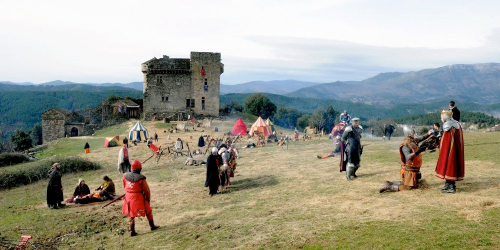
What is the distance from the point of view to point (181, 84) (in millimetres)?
50531

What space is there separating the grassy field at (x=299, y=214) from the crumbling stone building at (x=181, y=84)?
36262 mm

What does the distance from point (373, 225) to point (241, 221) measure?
122 inches

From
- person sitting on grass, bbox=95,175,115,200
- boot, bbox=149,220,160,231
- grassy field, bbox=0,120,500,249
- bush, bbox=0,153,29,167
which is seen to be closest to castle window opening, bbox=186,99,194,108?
bush, bbox=0,153,29,167

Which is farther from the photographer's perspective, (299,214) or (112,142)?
(112,142)

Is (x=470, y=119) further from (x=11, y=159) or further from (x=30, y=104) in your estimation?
(x=30, y=104)

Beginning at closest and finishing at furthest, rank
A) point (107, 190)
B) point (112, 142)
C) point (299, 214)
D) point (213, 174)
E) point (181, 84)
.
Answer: point (299, 214), point (213, 174), point (107, 190), point (112, 142), point (181, 84)

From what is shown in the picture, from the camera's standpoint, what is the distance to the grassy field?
6.30 m

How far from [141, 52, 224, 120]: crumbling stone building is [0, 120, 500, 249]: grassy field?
36262mm

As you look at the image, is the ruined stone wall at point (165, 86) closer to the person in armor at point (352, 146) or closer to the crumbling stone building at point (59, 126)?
the crumbling stone building at point (59, 126)

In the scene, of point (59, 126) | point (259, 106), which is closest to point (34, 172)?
point (59, 126)

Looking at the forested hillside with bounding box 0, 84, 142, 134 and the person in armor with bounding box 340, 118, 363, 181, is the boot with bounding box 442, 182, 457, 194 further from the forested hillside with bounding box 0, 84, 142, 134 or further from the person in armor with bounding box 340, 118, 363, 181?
the forested hillside with bounding box 0, 84, 142, 134

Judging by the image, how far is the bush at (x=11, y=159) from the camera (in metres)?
25.8

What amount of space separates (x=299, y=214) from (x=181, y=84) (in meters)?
44.5

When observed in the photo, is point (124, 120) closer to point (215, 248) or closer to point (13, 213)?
point (13, 213)
